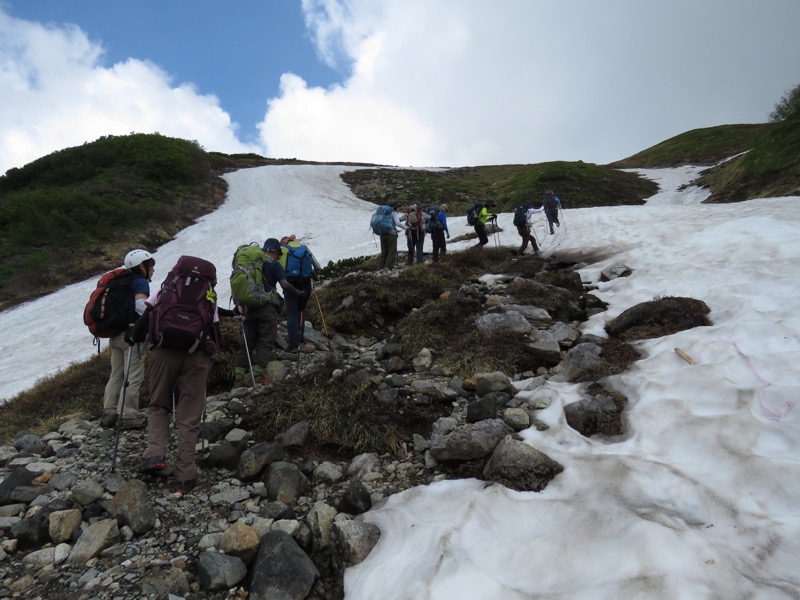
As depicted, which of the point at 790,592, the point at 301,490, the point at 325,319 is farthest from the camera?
the point at 325,319

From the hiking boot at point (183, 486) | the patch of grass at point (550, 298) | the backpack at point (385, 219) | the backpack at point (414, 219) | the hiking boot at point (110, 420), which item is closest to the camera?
the hiking boot at point (183, 486)

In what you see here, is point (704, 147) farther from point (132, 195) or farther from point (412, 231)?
point (132, 195)

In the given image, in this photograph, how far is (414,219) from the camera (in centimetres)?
1514

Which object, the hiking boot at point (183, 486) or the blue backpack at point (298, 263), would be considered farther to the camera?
the blue backpack at point (298, 263)

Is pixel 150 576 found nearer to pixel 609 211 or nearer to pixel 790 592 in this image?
pixel 790 592

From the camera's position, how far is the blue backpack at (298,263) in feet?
27.6

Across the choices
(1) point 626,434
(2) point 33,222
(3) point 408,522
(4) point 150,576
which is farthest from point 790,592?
(2) point 33,222

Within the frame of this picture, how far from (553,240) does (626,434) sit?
13621mm

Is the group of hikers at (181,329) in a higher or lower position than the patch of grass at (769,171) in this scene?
lower

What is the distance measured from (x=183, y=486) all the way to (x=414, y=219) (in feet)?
39.4

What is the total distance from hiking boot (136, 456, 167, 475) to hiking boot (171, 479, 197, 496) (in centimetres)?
26

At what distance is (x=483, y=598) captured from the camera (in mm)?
2766

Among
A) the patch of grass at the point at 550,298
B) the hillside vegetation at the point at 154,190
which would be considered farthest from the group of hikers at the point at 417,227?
the hillside vegetation at the point at 154,190

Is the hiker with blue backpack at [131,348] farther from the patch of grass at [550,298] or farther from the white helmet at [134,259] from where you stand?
the patch of grass at [550,298]
